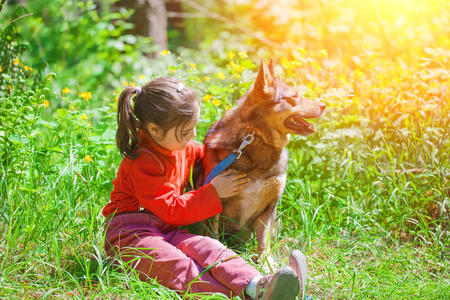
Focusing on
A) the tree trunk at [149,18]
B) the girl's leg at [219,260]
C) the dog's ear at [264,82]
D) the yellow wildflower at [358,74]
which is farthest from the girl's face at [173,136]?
the tree trunk at [149,18]

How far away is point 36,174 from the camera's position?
301 cm

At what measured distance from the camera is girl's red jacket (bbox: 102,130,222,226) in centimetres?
246

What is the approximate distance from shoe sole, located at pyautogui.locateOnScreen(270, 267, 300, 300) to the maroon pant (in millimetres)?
234

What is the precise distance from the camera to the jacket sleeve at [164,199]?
8.05ft

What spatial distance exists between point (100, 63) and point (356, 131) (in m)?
4.85

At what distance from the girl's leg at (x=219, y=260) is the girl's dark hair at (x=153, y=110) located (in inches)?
23.9

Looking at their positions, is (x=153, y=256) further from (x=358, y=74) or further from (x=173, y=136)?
(x=358, y=74)

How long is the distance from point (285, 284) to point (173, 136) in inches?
42.0

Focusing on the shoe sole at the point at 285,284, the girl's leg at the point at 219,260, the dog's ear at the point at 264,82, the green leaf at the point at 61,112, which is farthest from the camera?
the green leaf at the point at 61,112

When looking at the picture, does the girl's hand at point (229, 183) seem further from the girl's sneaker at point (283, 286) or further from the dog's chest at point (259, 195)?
the girl's sneaker at point (283, 286)

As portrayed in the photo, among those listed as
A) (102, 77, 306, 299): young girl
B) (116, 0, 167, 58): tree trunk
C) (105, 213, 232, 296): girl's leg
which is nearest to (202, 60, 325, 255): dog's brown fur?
(102, 77, 306, 299): young girl

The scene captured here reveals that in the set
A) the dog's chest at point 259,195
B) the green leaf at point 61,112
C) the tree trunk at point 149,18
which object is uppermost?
the tree trunk at point 149,18

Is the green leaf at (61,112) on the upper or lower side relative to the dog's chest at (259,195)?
upper

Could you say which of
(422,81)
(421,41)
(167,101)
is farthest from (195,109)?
(421,41)
